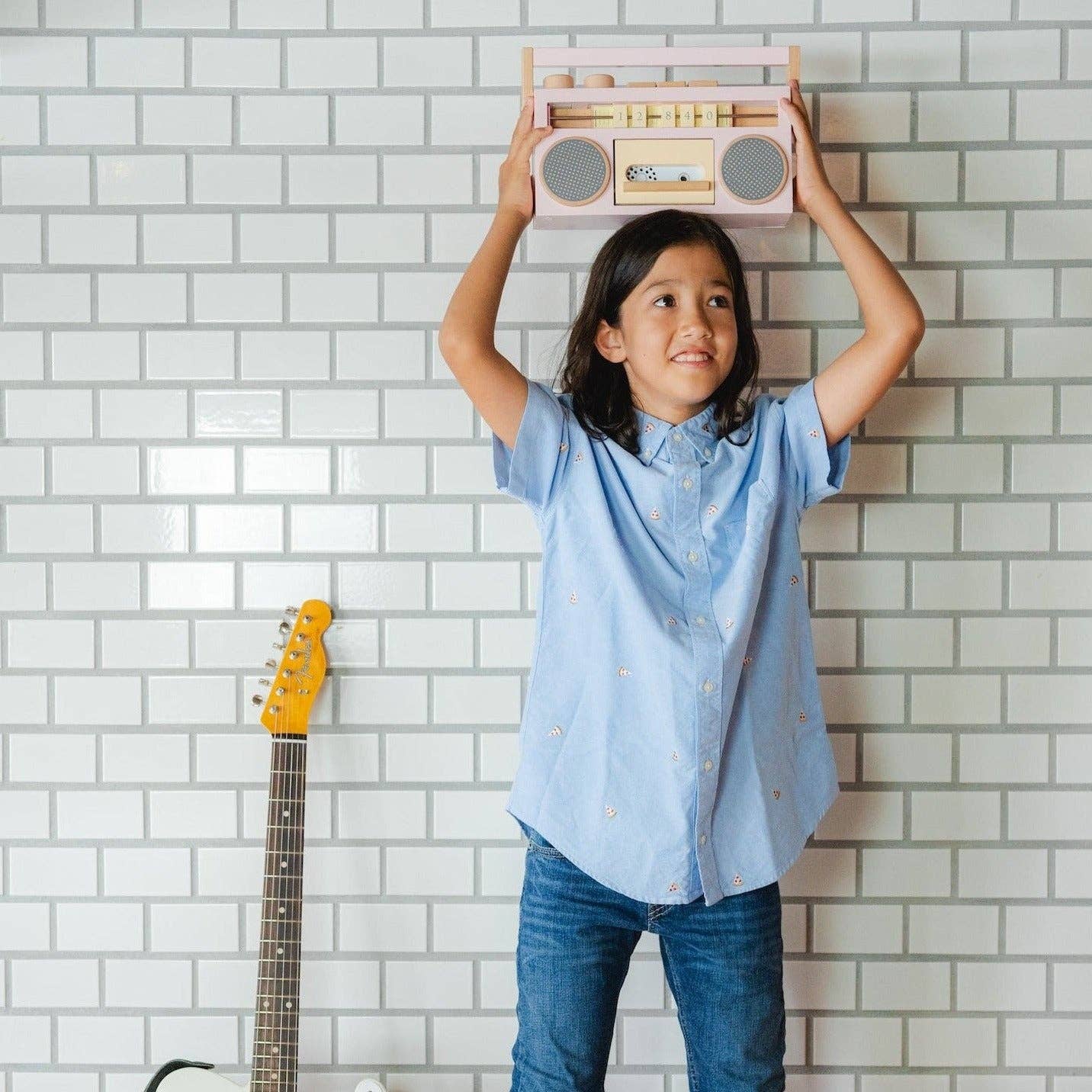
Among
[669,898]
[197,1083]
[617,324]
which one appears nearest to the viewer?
[669,898]

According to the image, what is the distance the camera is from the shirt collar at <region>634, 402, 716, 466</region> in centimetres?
114

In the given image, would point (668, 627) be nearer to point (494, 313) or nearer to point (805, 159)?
point (494, 313)

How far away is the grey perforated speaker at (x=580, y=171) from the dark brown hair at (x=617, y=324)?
0.22 ft

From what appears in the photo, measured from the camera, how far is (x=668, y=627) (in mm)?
1088

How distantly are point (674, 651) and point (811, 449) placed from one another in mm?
289

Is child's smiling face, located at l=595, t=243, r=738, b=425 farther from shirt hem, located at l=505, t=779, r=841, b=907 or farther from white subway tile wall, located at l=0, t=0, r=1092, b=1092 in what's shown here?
shirt hem, located at l=505, t=779, r=841, b=907

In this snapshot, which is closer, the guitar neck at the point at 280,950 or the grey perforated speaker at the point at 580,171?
the grey perforated speaker at the point at 580,171

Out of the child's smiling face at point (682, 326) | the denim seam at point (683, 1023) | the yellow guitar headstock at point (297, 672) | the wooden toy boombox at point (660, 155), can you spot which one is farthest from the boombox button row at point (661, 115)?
the denim seam at point (683, 1023)

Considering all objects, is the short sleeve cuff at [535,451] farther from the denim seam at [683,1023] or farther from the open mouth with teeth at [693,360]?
the denim seam at [683,1023]

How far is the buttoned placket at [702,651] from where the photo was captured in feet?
3.51

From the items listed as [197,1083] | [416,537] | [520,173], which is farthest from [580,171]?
[197,1083]

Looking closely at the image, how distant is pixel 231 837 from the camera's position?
1.36m

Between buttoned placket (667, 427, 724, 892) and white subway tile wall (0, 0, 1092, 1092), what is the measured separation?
0.95 feet

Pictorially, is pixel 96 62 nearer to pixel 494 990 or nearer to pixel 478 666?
pixel 478 666
